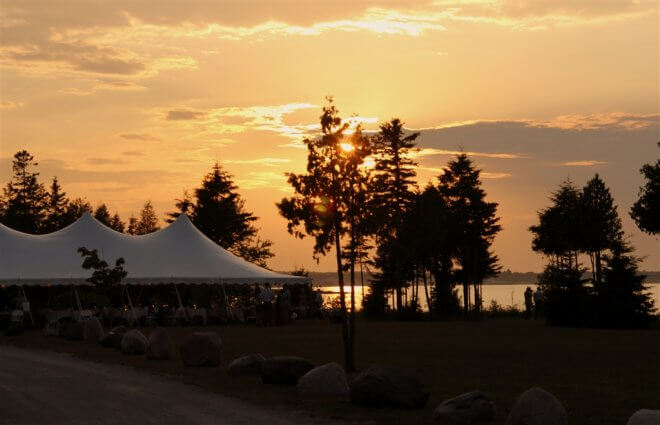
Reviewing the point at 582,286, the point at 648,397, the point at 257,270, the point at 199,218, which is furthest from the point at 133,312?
the point at 199,218

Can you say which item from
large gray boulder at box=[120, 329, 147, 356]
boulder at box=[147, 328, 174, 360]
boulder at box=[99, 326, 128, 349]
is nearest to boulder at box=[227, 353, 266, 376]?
boulder at box=[147, 328, 174, 360]

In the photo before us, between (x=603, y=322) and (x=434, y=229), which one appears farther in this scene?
(x=434, y=229)

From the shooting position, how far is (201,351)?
23.2 m

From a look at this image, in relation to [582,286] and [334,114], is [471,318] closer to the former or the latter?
[582,286]

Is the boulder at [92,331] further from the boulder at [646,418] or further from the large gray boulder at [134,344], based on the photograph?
the boulder at [646,418]

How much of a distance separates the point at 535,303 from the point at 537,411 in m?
47.9

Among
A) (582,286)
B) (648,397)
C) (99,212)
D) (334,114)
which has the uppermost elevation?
(99,212)

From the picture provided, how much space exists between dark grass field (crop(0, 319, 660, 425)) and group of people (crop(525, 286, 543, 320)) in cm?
1375

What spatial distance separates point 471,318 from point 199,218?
40.0 metres

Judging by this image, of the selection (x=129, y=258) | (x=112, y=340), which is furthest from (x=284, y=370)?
(x=129, y=258)

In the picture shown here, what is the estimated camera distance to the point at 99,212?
126 metres

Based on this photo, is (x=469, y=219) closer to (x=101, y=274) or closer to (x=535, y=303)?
(x=535, y=303)

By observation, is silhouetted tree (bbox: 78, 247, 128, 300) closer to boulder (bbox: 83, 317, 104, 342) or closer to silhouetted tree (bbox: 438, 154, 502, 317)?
boulder (bbox: 83, 317, 104, 342)

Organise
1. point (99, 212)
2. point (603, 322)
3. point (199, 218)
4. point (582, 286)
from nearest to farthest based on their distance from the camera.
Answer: point (603, 322) → point (582, 286) → point (199, 218) → point (99, 212)
